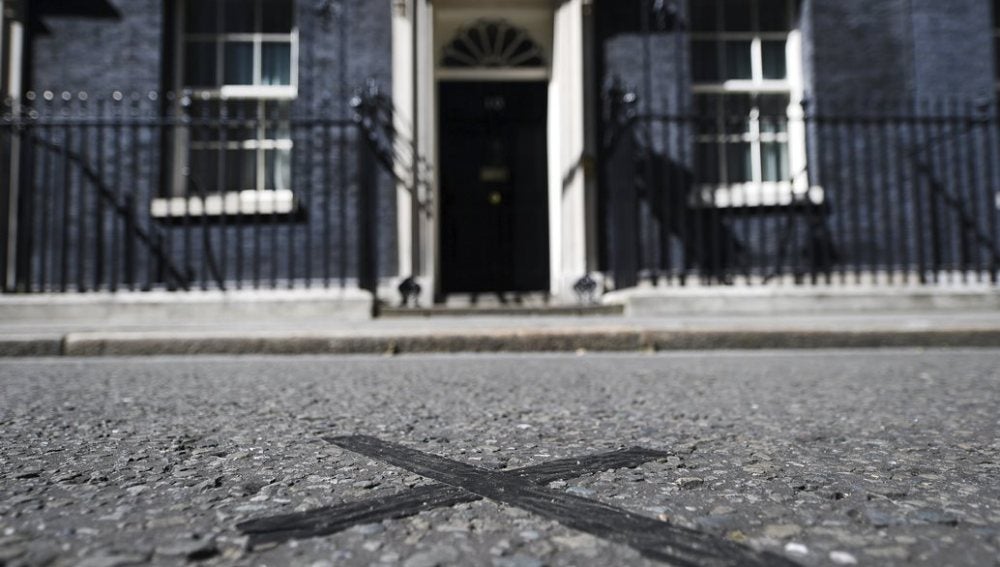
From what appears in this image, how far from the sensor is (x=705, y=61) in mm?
8734

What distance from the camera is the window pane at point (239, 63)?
8445 mm

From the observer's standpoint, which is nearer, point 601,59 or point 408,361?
point 408,361

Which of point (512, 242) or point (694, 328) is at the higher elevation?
point (512, 242)

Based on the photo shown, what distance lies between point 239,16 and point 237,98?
94cm

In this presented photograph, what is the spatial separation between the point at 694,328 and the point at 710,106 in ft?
14.7

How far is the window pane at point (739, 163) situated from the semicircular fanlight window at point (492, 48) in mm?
2422

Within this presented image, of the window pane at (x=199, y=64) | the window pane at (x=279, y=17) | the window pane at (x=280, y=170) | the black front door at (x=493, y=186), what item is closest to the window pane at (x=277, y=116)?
the window pane at (x=280, y=170)

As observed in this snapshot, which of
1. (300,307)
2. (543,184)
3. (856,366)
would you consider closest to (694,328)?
(856,366)

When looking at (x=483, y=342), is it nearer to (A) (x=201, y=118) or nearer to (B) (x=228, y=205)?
(B) (x=228, y=205)

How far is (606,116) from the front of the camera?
8109 millimetres

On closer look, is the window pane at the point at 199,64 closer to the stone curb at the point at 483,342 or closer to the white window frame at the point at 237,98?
the white window frame at the point at 237,98

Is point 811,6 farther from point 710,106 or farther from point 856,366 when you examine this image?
point 856,366

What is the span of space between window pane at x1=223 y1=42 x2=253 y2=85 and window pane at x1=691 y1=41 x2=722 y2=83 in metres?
5.10

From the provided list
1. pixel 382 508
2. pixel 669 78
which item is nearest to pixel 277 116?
pixel 669 78
